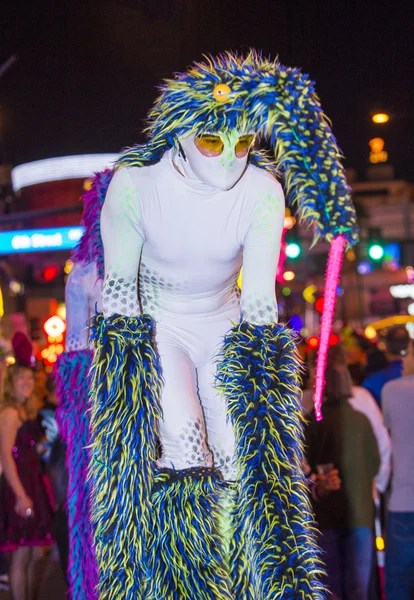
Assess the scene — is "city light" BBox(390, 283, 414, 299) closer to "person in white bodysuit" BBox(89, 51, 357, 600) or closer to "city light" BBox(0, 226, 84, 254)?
"city light" BBox(0, 226, 84, 254)

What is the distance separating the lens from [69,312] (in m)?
4.11

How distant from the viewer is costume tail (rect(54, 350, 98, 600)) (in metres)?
3.71

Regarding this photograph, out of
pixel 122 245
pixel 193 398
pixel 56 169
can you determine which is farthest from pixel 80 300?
pixel 56 169

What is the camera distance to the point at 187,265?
10.2 feet

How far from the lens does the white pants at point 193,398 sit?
2984 mm

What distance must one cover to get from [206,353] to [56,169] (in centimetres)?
2087

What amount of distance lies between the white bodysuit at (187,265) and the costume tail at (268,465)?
0.38 feet

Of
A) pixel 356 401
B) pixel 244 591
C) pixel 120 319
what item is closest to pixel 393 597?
pixel 356 401

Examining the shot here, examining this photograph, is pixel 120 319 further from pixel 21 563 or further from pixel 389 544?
pixel 21 563

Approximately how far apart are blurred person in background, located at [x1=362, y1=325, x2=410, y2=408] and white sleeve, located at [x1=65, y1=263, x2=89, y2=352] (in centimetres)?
331

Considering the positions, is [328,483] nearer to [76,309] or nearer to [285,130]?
[76,309]

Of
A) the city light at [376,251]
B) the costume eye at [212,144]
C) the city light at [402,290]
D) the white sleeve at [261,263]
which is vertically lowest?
the white sleeve at [261,263]

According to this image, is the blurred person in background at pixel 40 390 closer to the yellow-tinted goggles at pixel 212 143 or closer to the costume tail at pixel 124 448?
the costume tail at pixel 124 448

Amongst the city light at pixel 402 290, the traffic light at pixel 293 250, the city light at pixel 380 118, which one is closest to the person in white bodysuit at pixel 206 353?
the city light at pixel 380 118
